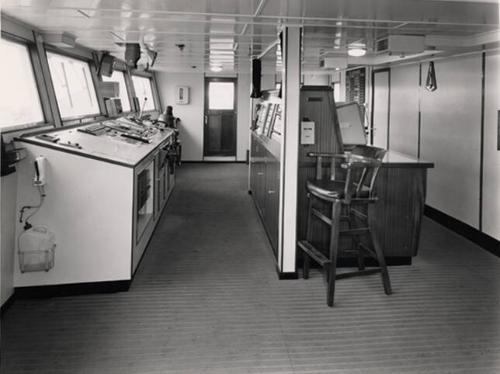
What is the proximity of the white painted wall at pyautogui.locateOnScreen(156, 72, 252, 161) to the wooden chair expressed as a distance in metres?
7.04

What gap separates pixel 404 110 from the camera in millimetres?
6555

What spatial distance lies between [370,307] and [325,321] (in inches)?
16.2

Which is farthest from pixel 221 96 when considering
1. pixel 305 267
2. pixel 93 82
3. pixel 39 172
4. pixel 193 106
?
pixel 39 172

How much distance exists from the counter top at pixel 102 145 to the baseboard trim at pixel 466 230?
3.43 meters

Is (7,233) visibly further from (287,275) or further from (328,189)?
(328,189)

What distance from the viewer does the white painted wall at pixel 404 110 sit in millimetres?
6227

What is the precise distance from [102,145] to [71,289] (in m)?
1.22

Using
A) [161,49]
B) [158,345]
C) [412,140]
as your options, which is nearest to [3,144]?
[158,345]

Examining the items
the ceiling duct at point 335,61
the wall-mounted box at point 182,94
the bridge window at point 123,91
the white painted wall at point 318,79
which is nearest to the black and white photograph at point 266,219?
the ceiling duct at point 335,61

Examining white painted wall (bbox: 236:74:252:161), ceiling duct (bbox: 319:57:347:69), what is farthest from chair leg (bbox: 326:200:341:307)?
white painted wall (bbox: 236:74:252:161)

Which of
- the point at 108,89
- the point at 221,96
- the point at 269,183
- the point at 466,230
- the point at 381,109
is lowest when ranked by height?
the point at 466,230

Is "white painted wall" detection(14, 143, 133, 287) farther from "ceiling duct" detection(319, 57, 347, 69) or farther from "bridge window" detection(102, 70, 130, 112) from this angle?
"bridge window" detection(102, 70, 130, 112)

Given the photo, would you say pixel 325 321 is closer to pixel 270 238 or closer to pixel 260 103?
pixel 270 238

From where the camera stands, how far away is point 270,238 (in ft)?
14.9
